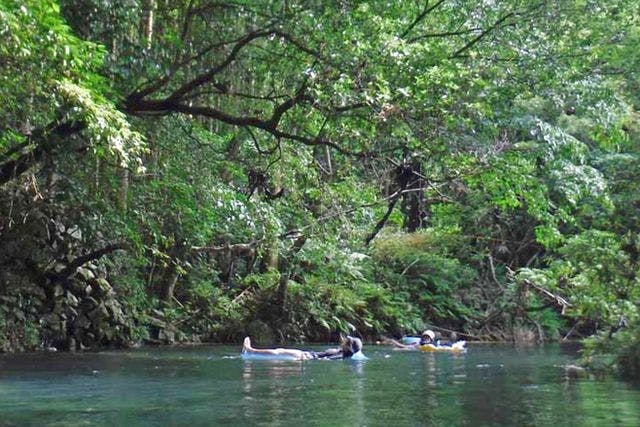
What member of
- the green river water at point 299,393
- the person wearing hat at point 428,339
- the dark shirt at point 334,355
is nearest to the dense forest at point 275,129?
the green river water at point 299,393

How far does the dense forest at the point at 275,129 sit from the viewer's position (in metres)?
11.9

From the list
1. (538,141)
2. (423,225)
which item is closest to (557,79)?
(538,141)

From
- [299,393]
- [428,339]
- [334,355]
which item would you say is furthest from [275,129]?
[428,339]

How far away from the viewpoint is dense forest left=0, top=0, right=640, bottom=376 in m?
11.9

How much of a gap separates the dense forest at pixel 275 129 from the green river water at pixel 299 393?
2.03 m

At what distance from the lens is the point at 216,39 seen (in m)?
12.8

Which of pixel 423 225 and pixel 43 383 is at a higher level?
pixel 423 225

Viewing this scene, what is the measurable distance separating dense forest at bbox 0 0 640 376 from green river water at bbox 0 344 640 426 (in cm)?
203

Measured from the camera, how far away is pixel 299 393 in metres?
11.5

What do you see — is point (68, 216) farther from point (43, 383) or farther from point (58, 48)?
point (58, 48)

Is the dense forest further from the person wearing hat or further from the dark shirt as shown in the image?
the person wearing hat

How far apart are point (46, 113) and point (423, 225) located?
947 inches

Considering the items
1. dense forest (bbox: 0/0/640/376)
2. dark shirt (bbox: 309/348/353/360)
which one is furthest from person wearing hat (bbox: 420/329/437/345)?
dark shirt (bbox: 309/348/353/360)

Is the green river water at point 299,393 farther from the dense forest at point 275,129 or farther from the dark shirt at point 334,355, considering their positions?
the dense forest at point 275,129
